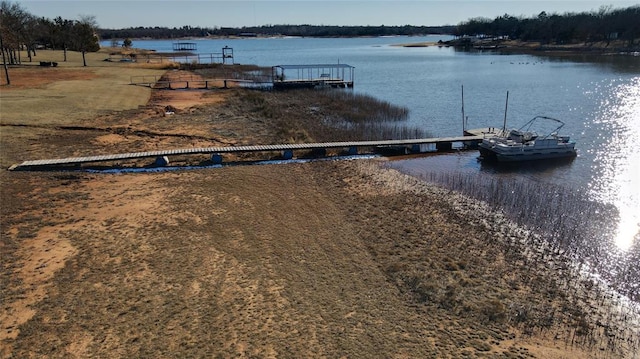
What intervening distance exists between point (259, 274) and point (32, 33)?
7923 cm

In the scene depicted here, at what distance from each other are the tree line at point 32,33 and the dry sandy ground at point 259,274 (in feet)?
127

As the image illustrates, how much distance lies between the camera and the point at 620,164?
2528 cm

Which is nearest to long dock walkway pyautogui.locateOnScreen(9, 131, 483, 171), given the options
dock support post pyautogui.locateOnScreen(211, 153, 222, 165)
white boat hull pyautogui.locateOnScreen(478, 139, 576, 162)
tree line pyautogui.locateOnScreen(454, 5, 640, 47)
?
dock support post pyautogui.locateOnScreen(211, 153, 222, 165)

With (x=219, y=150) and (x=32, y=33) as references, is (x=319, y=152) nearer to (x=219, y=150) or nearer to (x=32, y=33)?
(x=219, y=150)

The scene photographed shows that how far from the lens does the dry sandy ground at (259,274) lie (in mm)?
9805

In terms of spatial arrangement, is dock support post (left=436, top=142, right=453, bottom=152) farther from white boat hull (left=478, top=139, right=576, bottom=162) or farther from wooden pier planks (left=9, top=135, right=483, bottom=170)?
white boat hull (left=478, top=139, right=576, bottom=162)

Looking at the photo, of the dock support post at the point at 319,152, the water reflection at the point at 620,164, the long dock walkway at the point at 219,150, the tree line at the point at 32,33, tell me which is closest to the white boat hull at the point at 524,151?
the water reflection at the point at 620,164

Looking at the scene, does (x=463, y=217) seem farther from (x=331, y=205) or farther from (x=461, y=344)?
(x=461, y=344)

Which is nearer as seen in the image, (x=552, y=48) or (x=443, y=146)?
(x=443, y=146)

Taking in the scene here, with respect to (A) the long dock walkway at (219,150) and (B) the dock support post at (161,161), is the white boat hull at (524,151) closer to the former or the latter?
(A) the long dock walkway at (219,150)

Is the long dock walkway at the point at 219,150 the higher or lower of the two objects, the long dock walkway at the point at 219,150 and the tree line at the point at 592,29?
the lower

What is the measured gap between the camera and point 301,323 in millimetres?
10367

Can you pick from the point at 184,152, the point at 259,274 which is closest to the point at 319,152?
the point at 184,152

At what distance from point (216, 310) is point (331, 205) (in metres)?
8.26
